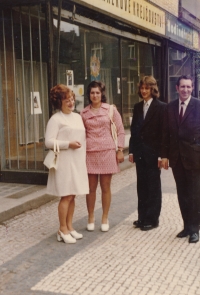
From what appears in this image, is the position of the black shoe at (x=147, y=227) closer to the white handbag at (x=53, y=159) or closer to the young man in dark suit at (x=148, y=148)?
the young man in dark suit at (x=148, y=148)

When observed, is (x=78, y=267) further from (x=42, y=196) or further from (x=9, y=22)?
(x=9, y=22)

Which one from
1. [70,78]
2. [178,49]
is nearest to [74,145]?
[70,78]

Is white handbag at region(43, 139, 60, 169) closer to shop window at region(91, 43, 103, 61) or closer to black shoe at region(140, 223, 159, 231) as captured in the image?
black shoe at region(140, 223, 159, 231)

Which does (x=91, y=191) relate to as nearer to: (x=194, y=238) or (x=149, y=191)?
(x=149, y=191)

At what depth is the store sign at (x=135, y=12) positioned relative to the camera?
28.8 ft

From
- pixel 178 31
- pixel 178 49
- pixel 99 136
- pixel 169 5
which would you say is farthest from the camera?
pixel 178 49

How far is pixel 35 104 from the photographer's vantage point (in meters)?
7.45

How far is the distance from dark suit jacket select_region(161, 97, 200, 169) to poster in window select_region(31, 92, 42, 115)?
3.14 meters

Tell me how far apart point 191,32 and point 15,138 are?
10165 millimetres

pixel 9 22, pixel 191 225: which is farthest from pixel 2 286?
pixel 9 22

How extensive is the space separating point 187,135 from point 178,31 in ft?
33.3

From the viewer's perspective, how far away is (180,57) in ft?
49.4

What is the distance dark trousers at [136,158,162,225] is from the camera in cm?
522

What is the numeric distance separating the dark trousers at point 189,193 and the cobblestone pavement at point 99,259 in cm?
23
